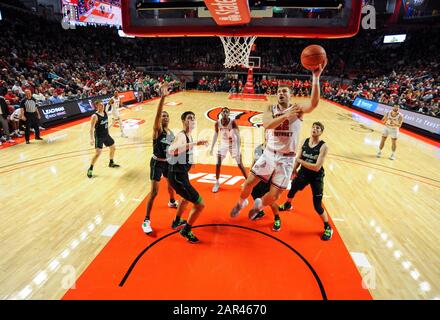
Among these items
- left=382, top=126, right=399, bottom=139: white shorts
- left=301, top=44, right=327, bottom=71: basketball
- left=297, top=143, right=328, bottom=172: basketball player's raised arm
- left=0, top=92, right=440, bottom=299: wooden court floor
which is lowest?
left=0, top=92, right=440, bottom=299: wooden court floor

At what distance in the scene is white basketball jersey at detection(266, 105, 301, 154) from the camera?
3451mm

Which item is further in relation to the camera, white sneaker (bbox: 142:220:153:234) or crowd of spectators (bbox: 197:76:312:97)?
crowd of spectators (bbox: 197:76:312:97)

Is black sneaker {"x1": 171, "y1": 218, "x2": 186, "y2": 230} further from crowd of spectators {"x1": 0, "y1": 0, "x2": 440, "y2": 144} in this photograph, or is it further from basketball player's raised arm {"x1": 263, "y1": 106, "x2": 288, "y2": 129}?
crowd of spectators {"x1": 0, "y1": 0, "x2": 440, "y2": 144}

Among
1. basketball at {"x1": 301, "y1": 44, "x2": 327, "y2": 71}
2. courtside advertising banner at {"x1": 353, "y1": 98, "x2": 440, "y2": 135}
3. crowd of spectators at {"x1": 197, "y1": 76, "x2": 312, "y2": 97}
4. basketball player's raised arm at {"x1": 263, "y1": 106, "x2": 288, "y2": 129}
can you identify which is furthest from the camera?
crowd of spectators at {"x1": 197, "y1": 76, "x2": 312, "y2": 97}

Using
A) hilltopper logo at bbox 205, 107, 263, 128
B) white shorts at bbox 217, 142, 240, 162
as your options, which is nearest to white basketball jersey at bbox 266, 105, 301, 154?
white shorts at bbox 217, 142, 240, 162

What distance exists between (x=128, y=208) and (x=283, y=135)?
10.4ft

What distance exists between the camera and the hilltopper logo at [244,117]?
12866mm

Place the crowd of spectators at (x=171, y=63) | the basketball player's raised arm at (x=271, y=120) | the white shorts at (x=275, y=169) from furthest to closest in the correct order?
1. the crowd of spectators at (x=171, y=63)
2. the white shorts at (x=275, y=169)
3. the basketball player's raised arm at (x=271, y=120)

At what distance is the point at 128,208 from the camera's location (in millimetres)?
5062

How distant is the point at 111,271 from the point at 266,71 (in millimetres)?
29060

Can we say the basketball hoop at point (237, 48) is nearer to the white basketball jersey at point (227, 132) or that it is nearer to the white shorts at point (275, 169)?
the white basketball jersey at point (227, 132)

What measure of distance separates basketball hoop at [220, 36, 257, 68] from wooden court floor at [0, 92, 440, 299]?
3388 mm

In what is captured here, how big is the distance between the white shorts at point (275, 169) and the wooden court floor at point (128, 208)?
5.06 feet

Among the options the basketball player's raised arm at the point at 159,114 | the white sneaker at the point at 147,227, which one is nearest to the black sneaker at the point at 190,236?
the white sneaker at the point at 147,227
